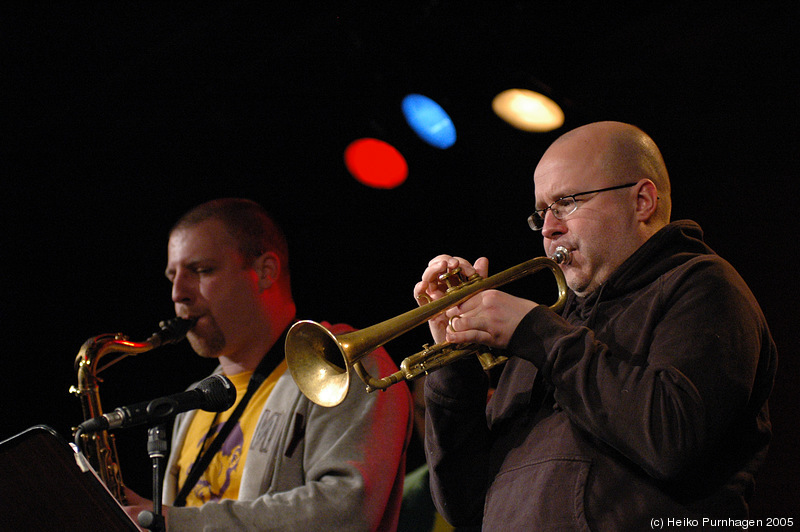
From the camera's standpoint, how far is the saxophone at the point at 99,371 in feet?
11.3

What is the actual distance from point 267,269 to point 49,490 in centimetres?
203

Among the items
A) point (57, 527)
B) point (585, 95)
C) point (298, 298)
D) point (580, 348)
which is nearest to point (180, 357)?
point (298, 298)

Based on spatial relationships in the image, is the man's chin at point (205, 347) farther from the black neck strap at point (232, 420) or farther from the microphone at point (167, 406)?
the microphone at point (167, 406)

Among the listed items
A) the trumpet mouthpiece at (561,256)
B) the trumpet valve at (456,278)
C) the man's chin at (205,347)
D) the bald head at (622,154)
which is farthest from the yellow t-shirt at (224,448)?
the bald head at (622,154)

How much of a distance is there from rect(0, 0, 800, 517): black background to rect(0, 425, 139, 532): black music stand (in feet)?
8.45

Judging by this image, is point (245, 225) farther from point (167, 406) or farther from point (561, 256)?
point (561, 256)

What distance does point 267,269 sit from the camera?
3801 millimetres

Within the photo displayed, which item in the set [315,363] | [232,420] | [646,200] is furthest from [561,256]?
[232,420]

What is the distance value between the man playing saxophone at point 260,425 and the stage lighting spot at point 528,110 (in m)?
1.74

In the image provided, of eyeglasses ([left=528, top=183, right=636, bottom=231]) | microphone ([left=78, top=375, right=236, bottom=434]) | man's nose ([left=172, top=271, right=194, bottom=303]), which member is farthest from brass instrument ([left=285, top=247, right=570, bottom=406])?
man's nose ([left=172, top=271, right=194, bottom=303])

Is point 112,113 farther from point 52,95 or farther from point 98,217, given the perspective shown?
point 98,217

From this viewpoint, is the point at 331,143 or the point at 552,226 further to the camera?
the point at 331,143

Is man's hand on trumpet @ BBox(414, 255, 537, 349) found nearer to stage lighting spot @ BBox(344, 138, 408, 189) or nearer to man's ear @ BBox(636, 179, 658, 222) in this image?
man's ear @ BBox(636, 179, 658, 222)

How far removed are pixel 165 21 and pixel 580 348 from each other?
3.70 metres
